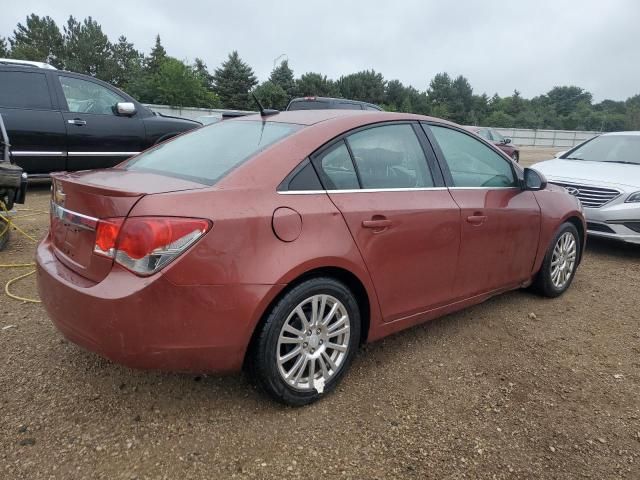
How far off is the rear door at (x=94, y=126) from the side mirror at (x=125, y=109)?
0.18 metres

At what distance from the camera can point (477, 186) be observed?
348 centimetres

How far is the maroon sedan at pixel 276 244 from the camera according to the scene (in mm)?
2135

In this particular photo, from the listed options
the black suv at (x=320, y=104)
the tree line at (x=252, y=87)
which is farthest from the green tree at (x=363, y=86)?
the black suv at (x=320, y=104)

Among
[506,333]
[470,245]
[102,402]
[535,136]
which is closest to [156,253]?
[102,402]

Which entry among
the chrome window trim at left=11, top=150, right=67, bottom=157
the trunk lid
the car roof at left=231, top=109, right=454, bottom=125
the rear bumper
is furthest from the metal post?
the rear bumper

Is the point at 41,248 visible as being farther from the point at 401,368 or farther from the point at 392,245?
the point at 401,368

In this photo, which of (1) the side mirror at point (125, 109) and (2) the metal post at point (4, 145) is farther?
(1) the side mirror at point (125, 109)

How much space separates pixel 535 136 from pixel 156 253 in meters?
52.5

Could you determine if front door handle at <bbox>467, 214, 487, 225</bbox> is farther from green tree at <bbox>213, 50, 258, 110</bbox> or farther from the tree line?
green tree at <bbox>213, 50, 258, 110</bbox>

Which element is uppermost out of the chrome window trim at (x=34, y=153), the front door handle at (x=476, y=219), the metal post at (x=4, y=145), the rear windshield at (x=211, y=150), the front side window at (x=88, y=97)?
the front side window at (x=88, y=97)

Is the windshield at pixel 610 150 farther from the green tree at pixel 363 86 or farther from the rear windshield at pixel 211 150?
the green tree at pixel 363 86

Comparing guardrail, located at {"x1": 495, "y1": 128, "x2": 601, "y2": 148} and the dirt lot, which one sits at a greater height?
guardrail, located at {"x1": 495, "y1": 128, "x2": 601, "y2": 148}

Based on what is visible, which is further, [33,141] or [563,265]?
[33,141]

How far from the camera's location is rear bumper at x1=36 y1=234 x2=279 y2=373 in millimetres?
2096
